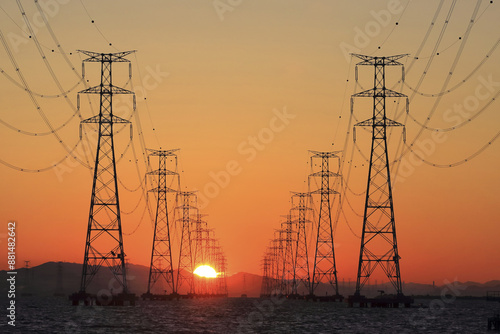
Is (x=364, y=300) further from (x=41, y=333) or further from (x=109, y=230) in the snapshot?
(x=41, y=333)

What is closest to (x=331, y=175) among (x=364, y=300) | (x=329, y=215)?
(x=329, y=215)

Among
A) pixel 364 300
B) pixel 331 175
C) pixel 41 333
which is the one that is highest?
pixel 331 175

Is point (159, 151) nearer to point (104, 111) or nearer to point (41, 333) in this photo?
point (104, 111)

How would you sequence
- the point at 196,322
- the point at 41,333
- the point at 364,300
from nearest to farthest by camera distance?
the point at 41,333
the point at 196,322
the point at 364,300

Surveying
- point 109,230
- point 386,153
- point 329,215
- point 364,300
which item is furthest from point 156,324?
point 329,215

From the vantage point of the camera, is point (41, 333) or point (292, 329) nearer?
point (41, 333)

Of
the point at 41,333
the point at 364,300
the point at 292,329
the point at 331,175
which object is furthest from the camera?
the point at 331,175

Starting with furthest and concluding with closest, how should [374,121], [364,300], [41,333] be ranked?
[364,300], [374,121], [41,333]

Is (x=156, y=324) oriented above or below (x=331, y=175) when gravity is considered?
below

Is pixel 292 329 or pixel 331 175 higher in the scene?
pixel 331 175
